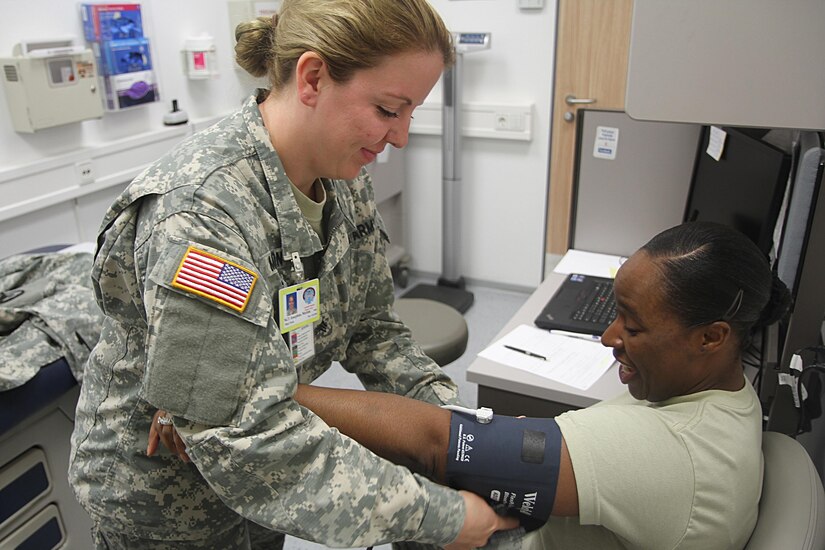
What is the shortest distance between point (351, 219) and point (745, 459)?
0.72 metres

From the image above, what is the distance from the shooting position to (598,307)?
5.90ft

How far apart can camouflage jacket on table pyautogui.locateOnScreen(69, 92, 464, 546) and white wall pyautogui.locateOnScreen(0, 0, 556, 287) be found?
150 cm

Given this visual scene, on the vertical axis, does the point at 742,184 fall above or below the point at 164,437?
above

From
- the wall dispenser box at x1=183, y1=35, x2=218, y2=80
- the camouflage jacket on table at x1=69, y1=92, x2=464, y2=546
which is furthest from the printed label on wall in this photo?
the wall dispenser box at x1=183, y1=35, x2=218, y2=80

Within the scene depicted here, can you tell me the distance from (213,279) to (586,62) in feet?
9.31

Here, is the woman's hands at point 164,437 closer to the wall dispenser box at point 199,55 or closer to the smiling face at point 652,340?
the smiling face at point 652,340

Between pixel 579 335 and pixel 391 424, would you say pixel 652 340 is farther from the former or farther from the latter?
pixel 579 335

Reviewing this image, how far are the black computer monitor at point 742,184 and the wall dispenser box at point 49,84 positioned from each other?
2.08 m

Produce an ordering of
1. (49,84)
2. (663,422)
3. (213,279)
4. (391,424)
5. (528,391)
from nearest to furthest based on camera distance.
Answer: (213,279)
(663,422)
(391,424)
(528,391)
(49,84)

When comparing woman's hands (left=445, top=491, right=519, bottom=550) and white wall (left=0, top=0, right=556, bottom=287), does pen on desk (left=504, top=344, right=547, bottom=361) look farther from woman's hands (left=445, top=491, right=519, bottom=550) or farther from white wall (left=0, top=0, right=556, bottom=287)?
white wall (left=0, top=0, right=556, bottom=287)

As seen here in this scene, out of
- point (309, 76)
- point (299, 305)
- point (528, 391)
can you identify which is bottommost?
point (528, 391)

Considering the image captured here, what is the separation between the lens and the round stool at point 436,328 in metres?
2.12

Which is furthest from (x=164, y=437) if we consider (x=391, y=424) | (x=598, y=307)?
(x=598, y=307)

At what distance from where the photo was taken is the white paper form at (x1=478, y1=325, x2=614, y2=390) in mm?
1500
